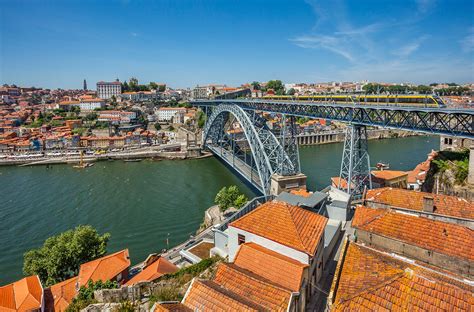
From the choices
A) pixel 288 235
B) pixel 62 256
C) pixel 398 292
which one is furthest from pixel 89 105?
pixel 398 292

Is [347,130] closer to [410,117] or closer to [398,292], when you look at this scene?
[410,117]

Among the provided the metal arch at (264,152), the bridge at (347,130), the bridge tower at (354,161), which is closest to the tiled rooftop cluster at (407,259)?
the bridge tower at (354,161)

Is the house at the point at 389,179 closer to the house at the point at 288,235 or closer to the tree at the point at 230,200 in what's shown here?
the tree at the point at 230,200

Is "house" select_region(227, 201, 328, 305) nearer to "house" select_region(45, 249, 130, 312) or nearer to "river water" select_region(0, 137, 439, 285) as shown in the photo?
"house" select_region(45, 249, 130, 312)

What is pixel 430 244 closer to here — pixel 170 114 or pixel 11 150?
pixel 11 150

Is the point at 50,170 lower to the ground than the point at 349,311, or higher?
lower

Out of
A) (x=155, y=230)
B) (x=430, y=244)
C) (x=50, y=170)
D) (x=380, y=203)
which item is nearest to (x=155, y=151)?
(x=50, y=170)
